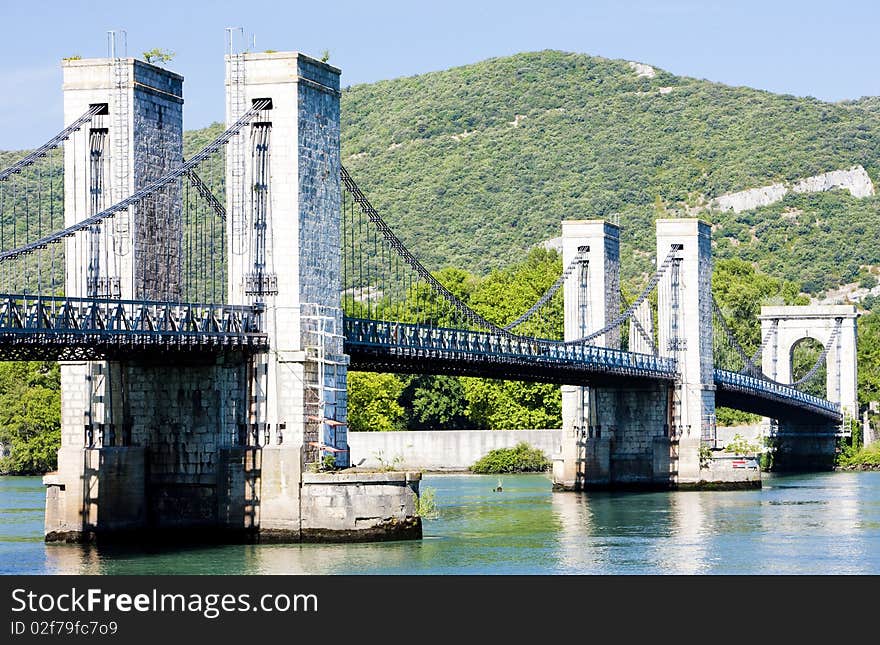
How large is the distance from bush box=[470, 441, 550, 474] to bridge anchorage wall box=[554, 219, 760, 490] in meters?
17.1

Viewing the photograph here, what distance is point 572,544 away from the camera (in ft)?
172

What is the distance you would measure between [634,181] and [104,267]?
133131 millimetres

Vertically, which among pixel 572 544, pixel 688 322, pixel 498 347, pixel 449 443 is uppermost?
pixel 688 322

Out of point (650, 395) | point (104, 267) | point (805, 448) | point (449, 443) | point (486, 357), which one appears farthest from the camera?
point (805, 448)

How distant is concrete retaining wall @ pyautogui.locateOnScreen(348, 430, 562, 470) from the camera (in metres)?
101

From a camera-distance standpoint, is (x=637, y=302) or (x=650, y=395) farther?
(x=637, y=302)

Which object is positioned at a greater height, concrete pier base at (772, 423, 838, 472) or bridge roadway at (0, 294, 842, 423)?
bridge roadway at (0, 294, 842, 423)

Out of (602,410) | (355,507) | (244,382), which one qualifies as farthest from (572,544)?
(602,410)

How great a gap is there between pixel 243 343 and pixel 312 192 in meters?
4.34

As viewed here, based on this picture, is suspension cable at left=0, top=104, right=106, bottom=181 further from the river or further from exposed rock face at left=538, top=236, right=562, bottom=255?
exposed rock face at left=538, top=236, right=562, bottom=255

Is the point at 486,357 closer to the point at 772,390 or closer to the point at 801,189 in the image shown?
the point at 772,390

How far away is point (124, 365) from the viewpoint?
52.2 meters

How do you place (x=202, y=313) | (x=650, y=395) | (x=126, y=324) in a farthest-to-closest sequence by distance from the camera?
(x=650, y=395), (x=202, y=313), (x=126, y=324)

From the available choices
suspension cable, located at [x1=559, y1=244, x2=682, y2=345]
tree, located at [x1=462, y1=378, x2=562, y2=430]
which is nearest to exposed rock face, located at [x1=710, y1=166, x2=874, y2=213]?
tree, located at [x1=462, y1=378, x2=562, y2=430]
